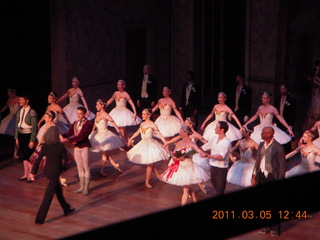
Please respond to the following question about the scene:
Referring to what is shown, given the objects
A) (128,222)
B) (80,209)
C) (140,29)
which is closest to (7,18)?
(140,29)

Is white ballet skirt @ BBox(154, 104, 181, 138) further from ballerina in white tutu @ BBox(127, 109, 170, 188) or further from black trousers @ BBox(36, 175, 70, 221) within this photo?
black trousers @ BBox(36, 175, 70, 221)

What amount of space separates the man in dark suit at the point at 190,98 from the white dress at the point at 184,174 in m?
4.74

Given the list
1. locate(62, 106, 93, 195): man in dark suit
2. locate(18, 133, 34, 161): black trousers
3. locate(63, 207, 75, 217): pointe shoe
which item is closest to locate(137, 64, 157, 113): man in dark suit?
locate(18, 133, 34, 161): black trousers

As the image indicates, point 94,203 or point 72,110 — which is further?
point 72,110

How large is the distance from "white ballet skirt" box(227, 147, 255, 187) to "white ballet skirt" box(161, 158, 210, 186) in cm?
85

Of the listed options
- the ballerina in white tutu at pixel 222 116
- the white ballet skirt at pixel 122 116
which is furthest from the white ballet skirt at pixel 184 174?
the white ballet skirt at pixel 122 116

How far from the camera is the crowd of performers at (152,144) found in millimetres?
8227

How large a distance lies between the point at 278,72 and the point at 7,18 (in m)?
7.19

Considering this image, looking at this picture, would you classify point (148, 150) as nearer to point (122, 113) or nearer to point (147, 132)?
point (147, 132)

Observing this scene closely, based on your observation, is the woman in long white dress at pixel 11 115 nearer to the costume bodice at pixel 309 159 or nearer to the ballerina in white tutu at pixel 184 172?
the ballerina in white tutu at pixel 184 172

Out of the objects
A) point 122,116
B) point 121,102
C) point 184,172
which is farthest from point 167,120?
point 184,172

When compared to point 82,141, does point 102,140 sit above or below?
below

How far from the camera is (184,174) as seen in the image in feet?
27.7

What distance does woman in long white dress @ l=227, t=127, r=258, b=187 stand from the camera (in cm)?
912
